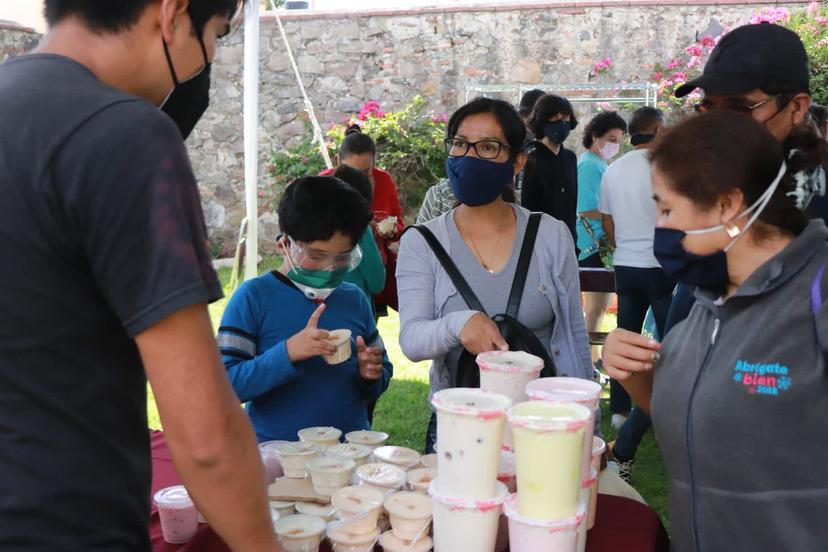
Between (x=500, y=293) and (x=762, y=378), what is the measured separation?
0.94 metres

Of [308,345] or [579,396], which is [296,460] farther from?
[579,396]

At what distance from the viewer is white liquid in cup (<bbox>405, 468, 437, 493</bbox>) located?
1.71 m

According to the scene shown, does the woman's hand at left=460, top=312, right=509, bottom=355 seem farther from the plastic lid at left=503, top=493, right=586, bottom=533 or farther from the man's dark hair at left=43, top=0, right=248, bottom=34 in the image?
the man's dark hair at left=43, top=0, right=248, bottom=34

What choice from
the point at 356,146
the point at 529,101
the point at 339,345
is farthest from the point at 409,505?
the point at 529,101

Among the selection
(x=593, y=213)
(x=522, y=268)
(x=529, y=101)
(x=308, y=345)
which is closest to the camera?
(x=308, y=345)

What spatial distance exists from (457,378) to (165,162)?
4.94 feet

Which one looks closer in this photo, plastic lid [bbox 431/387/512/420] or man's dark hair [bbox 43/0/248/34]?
man's dark hair [bbox 43/0/248/34]

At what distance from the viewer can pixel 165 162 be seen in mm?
962

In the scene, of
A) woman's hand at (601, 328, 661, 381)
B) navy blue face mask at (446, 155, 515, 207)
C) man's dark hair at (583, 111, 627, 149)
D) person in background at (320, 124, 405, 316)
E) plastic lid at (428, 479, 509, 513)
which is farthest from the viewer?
man's dark hair at (583, 111, 627, 149)

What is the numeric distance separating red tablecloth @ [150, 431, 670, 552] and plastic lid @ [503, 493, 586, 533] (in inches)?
12.4

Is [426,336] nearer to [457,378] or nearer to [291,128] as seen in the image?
[457,378]

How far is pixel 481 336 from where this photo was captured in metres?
2.12

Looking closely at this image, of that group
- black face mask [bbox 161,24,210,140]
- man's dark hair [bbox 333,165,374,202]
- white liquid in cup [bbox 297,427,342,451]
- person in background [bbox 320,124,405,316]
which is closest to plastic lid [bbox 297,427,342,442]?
white liquid in cup [bbox 297,427,342,451]

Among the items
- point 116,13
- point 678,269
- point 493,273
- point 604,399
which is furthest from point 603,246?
point 116,13
